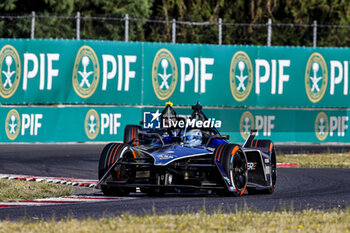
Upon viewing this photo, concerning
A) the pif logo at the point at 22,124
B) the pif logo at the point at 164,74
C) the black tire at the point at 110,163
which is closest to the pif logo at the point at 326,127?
the pif logo at the point at 164,74

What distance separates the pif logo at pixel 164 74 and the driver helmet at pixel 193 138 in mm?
9842

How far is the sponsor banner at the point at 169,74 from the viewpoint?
21.1 metres

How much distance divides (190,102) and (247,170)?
10.8 meters

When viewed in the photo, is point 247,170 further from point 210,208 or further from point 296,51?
point 296,51

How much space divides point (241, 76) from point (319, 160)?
16.7 ft

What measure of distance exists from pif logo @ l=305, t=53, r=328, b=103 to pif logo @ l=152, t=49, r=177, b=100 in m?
3.96

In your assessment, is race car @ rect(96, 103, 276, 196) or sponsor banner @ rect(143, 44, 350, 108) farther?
sponsor banner @ rect(143, 44, 350, 108)

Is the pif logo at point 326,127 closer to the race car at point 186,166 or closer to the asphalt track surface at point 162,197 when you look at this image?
the asphalt track surface at point 162,197

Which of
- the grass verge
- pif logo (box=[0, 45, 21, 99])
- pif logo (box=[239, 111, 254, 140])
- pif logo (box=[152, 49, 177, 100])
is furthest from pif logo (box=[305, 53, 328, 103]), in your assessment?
the grass verge

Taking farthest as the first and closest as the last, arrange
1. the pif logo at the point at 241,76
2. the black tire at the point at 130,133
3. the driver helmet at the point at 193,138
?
1. the pif logo at the point at 241,76
2. the black tire at the point at 130,133
3. the driver helmet at the point at 193,138

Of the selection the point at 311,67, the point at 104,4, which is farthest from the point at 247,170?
the point at 104,4

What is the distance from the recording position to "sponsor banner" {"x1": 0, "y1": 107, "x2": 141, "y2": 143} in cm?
2059

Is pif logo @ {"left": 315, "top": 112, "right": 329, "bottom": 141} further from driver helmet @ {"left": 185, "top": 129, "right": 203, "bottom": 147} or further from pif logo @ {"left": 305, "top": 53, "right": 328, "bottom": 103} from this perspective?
driver helmet @ {"left": 185, "top": 129, "right": 203, "bottom": 147}

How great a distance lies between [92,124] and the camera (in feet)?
70.1
